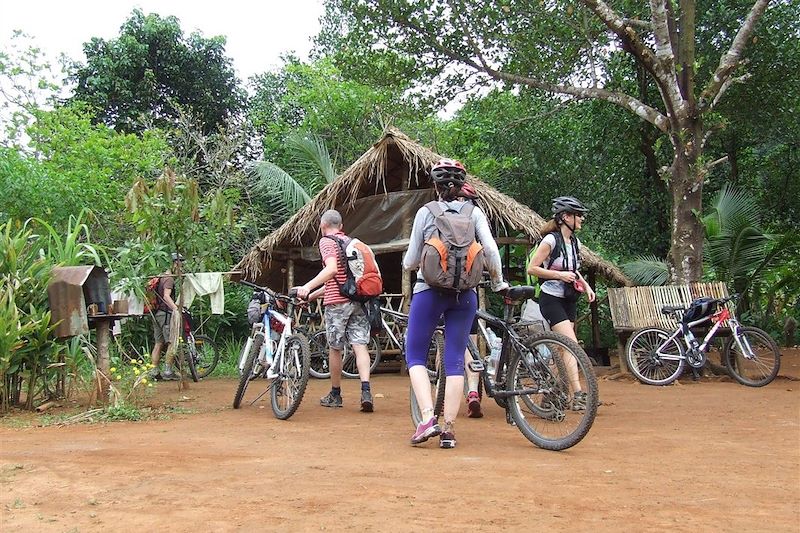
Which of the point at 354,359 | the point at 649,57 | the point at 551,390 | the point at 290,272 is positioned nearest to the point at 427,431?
the point at 551,390

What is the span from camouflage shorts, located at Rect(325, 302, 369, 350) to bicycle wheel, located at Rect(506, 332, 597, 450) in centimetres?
195

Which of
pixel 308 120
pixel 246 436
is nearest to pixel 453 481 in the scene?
pixel 246 436

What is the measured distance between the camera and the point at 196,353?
1098cm

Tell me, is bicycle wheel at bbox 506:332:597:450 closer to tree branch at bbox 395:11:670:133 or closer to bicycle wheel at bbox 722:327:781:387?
bicycle wheel at bbox 722:327:781:387

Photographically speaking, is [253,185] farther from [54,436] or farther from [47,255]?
[54,436]

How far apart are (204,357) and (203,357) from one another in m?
0.12

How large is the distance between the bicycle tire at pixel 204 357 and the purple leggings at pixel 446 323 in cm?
690

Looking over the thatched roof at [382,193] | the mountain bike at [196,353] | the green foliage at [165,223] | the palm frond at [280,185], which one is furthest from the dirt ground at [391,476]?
the palm frond at [280,185]

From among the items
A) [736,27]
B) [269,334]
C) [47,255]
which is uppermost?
[736,27]

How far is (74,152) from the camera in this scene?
14.4m

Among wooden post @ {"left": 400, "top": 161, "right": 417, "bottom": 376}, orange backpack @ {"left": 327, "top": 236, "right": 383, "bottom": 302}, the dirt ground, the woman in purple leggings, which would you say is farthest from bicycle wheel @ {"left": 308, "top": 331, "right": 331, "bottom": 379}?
the woman in purple leggings

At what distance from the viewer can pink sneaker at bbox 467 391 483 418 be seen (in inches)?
217

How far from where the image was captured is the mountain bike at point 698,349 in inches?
339

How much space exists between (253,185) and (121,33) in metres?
6.57
